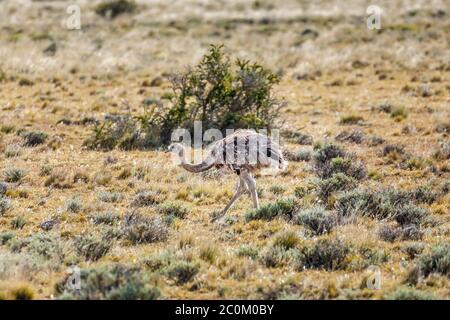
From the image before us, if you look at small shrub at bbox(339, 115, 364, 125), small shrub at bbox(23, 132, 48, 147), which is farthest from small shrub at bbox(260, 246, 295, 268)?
small shrub at bbox(339, 115, 364, 125)

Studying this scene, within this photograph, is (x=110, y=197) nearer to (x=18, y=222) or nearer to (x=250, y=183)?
(x=18, y=222)

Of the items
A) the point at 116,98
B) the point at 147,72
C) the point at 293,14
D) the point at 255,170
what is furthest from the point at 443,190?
the point at 293,14

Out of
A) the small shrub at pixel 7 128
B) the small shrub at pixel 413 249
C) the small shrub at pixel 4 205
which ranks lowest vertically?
the small shrub at pixel 413 249

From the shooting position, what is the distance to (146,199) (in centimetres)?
1128

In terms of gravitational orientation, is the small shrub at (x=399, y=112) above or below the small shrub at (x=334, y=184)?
above

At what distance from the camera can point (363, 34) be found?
110ft

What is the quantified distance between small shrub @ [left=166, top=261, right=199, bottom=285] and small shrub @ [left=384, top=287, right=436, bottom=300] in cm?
219

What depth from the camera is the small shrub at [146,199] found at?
1112cm

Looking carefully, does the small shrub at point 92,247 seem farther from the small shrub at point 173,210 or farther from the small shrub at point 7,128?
the small shrub at point 7,128

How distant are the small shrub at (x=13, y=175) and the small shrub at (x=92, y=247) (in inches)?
151

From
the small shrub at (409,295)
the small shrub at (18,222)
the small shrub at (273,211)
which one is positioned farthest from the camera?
the small shrub at (273,211)

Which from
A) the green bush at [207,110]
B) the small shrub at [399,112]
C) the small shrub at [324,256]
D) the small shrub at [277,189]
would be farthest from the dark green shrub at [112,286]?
the small shrub at [399,112]
